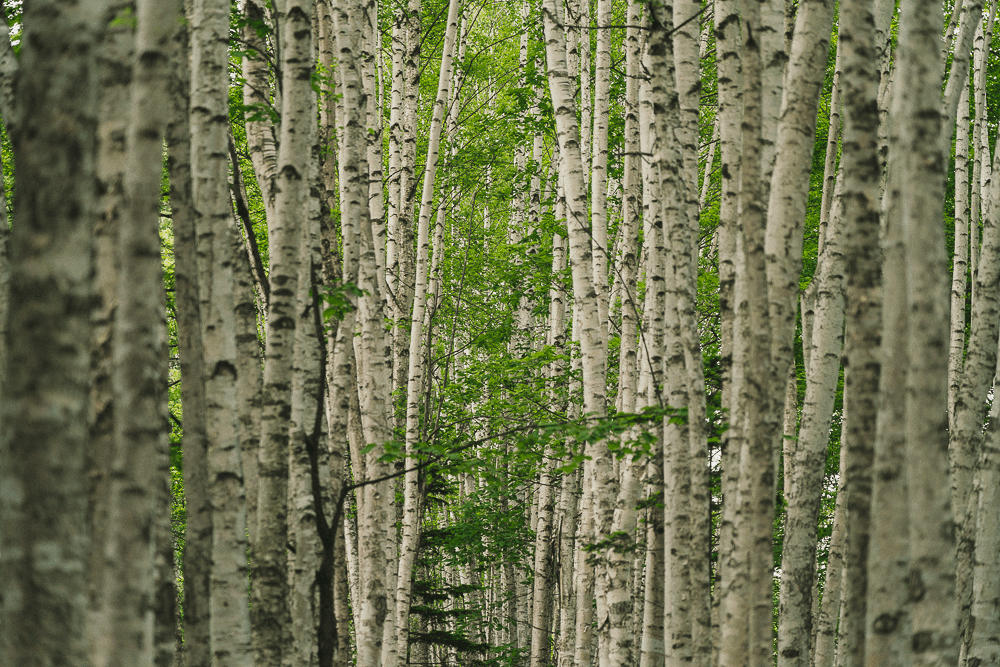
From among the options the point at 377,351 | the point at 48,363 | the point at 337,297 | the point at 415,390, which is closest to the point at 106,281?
the point at 48,363

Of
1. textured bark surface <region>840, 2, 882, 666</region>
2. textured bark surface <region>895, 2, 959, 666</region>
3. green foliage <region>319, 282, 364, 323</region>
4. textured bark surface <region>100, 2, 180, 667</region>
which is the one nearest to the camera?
textured bark surface <region>100, 2, 180, 667</region>

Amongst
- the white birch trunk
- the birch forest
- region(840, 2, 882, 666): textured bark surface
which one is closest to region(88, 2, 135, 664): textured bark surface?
the birch forest

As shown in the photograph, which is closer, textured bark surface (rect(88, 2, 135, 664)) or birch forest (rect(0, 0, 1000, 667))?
birch forest (rect(0, 0, 1000, 667))

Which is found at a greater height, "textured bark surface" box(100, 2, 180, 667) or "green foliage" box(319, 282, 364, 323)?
"green foliage" box(319, 282, 364, 323)

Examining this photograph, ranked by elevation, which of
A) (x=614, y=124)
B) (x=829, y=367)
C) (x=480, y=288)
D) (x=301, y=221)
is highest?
(x=614, y=124)

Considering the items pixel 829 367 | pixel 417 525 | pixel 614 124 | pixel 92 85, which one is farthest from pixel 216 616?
pixel 614 124

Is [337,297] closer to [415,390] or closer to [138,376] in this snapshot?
[138,376]

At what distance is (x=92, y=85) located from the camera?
6.10ft

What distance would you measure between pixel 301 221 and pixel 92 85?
2.47m

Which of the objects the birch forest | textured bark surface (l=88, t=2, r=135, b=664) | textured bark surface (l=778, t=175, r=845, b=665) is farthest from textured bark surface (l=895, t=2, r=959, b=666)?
textured bark surface (l=88, t=2, r=135, b=664)

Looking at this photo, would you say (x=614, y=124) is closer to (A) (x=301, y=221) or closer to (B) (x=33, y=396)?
(A) (x=301, y=221)

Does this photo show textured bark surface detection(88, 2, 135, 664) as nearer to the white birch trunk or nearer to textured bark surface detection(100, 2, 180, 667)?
textured bark surface detection(100, 2, 180, 667)

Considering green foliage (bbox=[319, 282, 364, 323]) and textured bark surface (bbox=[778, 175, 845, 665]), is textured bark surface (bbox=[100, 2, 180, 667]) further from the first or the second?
textured bark surface (bbox=[778, 175, 845, 665])

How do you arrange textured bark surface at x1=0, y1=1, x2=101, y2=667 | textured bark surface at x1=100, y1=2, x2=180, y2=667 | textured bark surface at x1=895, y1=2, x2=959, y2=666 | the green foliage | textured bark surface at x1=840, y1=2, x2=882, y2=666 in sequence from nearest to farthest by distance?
1. textured bark surface at x1=0, y1=1, x2=101, y2=667
2. textured bark surface at x1=100, y1=2, x2=180, y2=667
3. textured bark surface at x1=895, y1=2, x2=959, y2=666
4. textured bark surface at x1=840, y1=2, x2=882, y2=666
5. the green foliage
